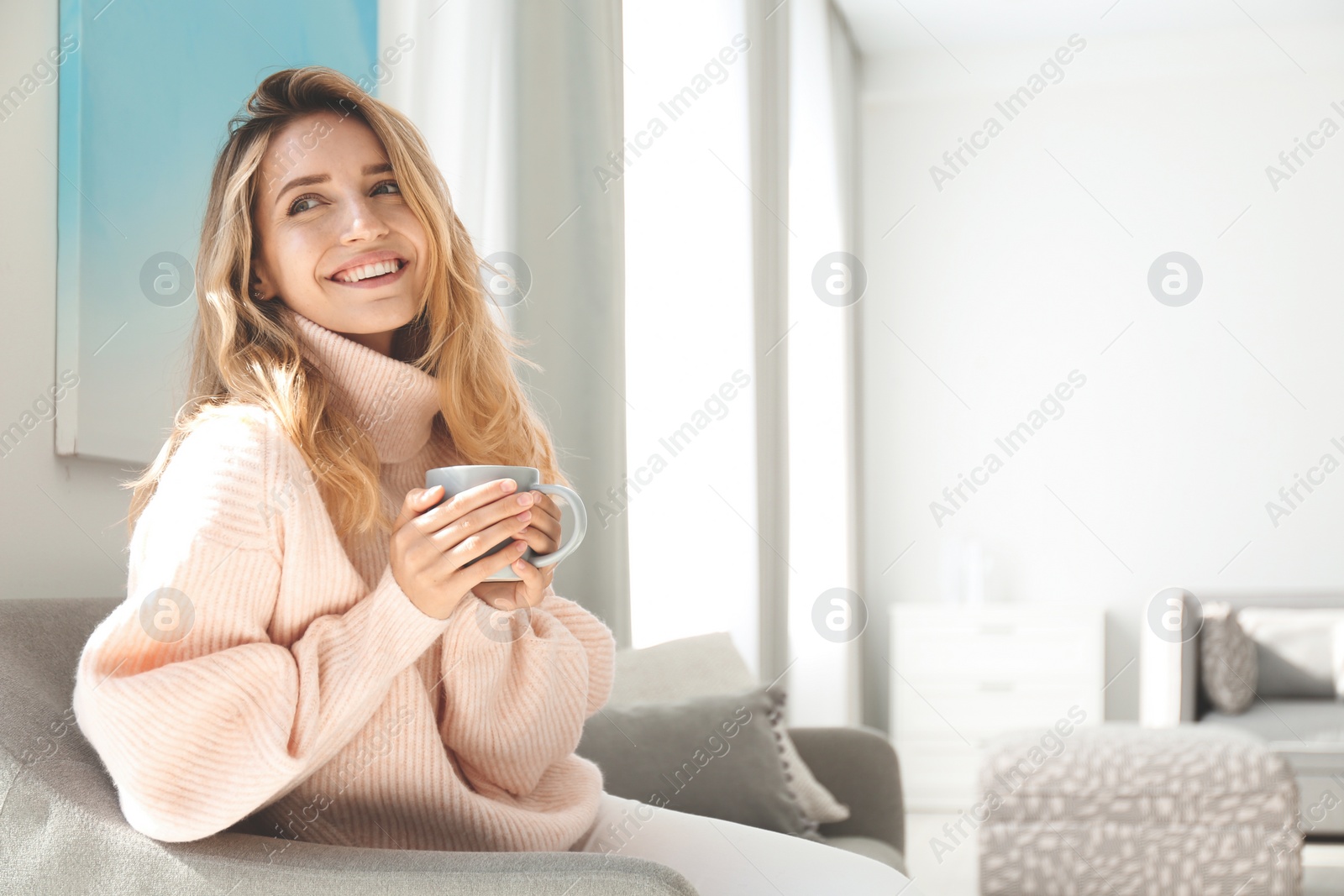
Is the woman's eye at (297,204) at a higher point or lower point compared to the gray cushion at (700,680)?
higher

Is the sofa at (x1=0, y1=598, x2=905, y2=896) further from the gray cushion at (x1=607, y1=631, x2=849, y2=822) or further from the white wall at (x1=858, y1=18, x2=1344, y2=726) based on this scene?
the white wall at (x1=858, y1=18, x2=1344, y2=726)

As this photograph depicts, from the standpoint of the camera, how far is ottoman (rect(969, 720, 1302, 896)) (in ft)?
7.10

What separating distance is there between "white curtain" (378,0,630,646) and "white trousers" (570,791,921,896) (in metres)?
0.88

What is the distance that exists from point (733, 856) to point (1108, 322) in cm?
385

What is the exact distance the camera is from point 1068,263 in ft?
14.2

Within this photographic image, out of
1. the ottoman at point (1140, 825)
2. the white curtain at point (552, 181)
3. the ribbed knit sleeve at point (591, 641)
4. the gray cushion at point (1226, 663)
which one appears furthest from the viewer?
the gray cushion at point (1226, 663)

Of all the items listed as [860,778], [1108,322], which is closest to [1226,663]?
[1108,322]

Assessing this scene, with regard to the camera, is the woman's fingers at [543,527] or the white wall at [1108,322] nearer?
the woman's fingers at [543,527]

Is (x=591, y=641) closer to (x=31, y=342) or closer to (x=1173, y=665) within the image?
(x=31, y=342)

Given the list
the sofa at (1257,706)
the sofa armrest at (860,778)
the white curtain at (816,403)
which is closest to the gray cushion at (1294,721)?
the sofa at (1257,706)

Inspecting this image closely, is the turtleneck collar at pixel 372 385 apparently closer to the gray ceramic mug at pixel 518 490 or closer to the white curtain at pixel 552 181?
the gray ceramic mug at pixel 518 490

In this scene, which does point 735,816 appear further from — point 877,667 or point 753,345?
point 877,667

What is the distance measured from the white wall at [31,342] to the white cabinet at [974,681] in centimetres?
309

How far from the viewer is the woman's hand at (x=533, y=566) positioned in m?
0.77
